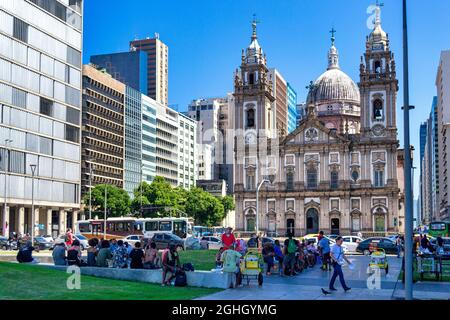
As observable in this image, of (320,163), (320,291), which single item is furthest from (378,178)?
(320,291)

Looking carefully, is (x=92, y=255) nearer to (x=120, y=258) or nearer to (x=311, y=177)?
(x=120, y=258)

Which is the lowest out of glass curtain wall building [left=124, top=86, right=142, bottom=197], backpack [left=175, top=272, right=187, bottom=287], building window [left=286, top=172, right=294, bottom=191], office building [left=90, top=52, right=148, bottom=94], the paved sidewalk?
the paved sidewalk

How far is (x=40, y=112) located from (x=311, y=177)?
40090 millimetres

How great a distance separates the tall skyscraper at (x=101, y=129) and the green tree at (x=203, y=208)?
1426 centimetres

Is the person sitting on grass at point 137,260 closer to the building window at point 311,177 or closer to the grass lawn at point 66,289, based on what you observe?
the grass lawn at point 66,289

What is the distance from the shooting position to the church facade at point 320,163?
91.4 m

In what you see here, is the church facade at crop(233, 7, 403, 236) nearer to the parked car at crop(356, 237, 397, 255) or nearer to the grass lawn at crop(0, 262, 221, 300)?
the parked car at crop(356, 237, 397, 255)

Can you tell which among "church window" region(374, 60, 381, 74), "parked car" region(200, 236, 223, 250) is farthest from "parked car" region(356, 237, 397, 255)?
"church window" region(374, 60, 381, 74)

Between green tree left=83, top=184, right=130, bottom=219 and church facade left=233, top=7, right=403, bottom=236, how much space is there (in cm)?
1636

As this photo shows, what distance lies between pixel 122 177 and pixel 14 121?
50111 mm

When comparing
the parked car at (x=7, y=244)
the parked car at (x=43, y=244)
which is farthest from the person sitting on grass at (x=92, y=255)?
the parked car at (x=7, y=244)

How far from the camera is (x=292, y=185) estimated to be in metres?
96.2

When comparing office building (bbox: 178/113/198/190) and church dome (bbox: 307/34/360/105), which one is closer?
church dome (bbox: 307/34/360/105)

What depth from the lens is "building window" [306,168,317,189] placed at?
95269 millimetres
